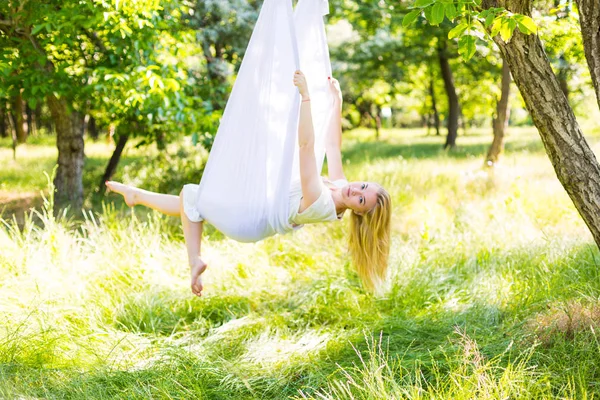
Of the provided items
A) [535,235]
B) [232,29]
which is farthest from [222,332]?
[232,29]

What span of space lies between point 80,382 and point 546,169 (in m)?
5.80

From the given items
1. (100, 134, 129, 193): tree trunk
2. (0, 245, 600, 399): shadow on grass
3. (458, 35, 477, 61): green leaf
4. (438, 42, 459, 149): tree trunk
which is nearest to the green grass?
(0, 245, 600, 399): shadow on grass

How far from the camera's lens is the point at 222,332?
3.43m

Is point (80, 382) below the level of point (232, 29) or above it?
below

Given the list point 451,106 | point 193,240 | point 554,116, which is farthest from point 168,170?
point 451,106

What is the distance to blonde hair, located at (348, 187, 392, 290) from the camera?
3.06m

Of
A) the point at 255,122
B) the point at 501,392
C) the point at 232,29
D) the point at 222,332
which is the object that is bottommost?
the point at 222,332

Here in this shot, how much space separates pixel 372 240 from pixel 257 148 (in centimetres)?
79

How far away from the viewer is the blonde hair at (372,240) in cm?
306

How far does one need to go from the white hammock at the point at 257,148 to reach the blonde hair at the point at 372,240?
0.49 m

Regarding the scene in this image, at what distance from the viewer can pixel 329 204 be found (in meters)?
2.87

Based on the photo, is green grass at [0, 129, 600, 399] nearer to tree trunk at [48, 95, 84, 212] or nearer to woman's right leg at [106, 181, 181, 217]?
woman's right leg at [106, 181, 181, 217]

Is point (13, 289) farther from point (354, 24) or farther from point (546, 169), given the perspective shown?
point (354, 24)

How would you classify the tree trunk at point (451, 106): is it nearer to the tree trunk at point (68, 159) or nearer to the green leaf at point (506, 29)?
the tree trunk at point (68, 159)
